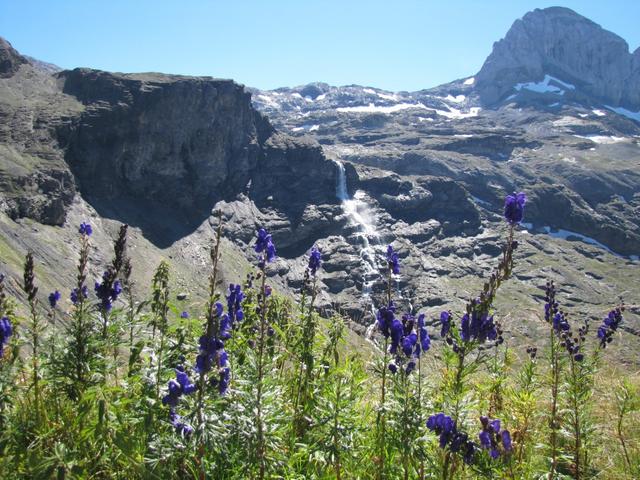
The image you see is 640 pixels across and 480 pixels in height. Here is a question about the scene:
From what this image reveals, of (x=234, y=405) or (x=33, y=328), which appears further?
(x=33, y=328)

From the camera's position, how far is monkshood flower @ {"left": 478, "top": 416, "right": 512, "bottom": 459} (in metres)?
4.38

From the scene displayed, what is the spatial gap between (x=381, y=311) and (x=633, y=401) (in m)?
4.08

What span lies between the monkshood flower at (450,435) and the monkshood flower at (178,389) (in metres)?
2.13

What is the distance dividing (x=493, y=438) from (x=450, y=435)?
73 cm

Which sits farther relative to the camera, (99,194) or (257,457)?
(99,194)

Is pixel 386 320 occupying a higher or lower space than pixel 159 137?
lower

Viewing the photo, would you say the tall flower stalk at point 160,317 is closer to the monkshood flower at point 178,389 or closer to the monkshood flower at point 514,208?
the monkshood flower at point 178,389

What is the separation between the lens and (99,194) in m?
134

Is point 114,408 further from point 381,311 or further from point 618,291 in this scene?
point 618,291

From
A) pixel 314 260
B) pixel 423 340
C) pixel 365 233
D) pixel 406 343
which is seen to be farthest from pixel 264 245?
pixel 365 233

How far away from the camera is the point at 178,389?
3674 millimetres

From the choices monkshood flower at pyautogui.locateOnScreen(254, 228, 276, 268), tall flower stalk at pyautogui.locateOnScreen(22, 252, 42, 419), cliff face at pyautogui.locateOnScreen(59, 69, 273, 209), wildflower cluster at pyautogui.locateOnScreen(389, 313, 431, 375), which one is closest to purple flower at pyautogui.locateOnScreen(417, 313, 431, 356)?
wildflower cluster at pyautogui.locateOnScreen(389, 313, 431, 375)

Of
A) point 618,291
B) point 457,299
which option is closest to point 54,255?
point 457,299

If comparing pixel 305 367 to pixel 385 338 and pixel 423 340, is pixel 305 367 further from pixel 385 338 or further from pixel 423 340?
pixel 423 340
